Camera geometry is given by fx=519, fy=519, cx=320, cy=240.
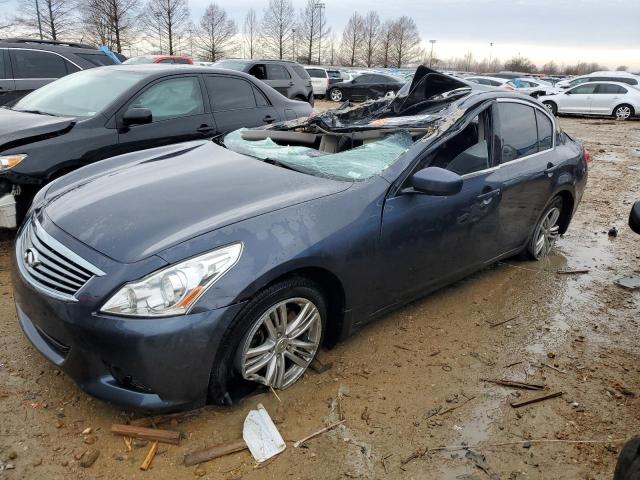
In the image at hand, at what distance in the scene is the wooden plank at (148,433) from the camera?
92.7 inches

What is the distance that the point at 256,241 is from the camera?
94.1 inches

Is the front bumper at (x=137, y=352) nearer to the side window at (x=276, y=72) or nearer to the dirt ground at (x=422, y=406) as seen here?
the dirt ground at (x=422, y=406)

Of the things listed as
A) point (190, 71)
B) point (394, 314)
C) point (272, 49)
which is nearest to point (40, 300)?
point (394, 314)

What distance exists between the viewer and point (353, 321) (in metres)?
2.95

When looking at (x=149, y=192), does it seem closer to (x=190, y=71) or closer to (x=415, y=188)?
(x=415, y=188)

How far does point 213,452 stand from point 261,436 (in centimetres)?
23

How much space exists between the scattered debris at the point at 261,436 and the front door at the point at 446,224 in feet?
3.36

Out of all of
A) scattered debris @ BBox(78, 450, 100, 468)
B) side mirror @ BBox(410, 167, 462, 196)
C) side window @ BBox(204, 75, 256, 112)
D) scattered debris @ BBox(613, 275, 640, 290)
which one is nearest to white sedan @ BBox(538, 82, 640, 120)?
scattered debris @ BBox(613, 275, 640, 290)

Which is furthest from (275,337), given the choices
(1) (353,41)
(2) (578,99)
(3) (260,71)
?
(1) (353,41)

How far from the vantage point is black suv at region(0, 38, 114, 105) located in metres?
7.57

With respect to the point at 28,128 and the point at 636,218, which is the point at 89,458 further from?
the point at 28,128

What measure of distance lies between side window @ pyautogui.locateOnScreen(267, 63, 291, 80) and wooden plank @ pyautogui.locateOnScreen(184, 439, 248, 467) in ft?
41.0

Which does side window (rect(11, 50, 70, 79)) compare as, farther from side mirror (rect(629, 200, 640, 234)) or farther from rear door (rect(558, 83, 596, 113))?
rear door (rect(558, 83, 596, 113))

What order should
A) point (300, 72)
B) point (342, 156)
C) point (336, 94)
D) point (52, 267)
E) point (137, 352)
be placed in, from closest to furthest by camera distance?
A: point (137, 352) < point (52, 267) < point (342, 156) < point (300, 72) < point (336, 94)
